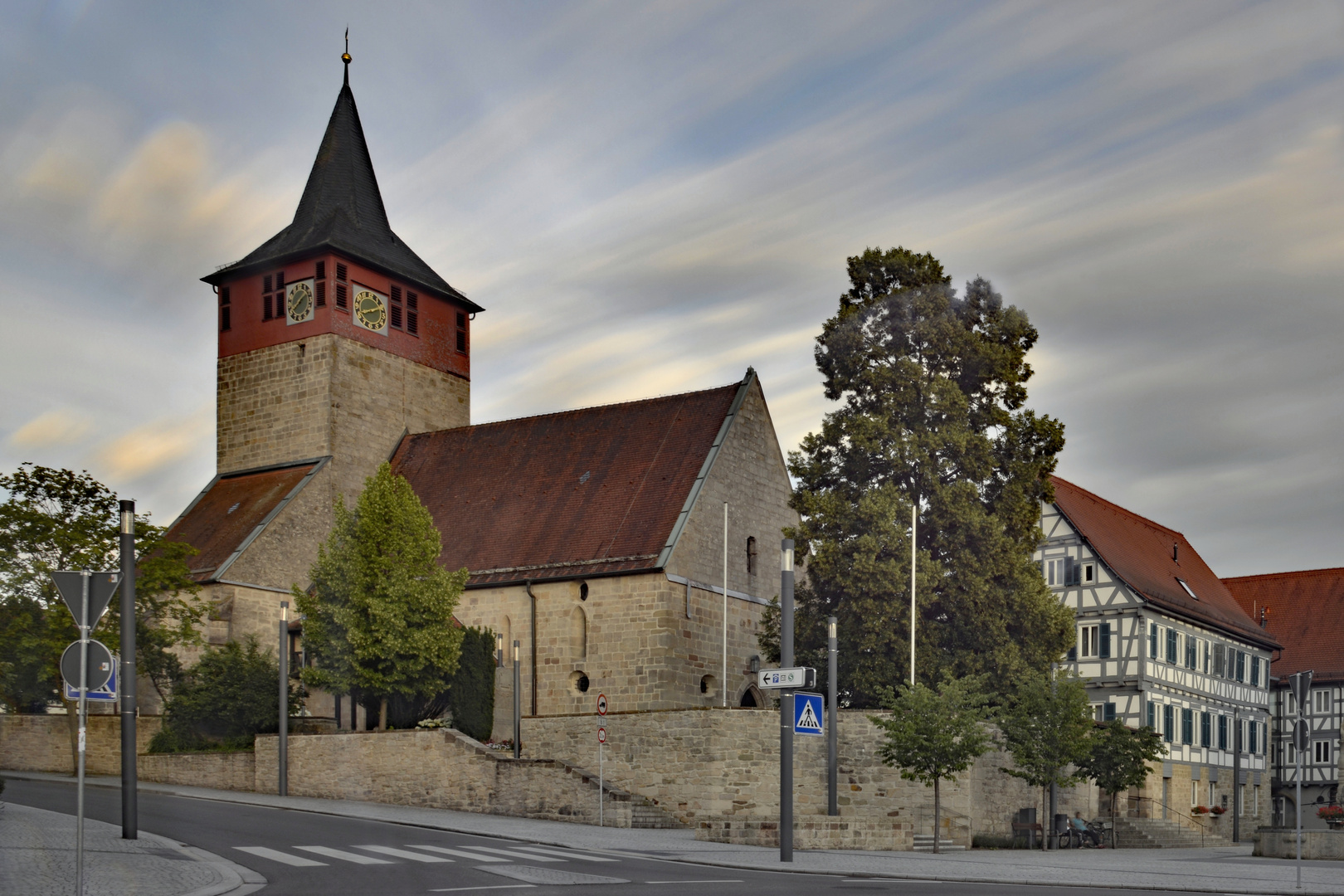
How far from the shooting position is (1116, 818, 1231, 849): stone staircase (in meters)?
34.9

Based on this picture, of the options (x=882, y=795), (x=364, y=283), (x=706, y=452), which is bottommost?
(x=882, y=795)

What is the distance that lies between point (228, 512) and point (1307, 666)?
129ft

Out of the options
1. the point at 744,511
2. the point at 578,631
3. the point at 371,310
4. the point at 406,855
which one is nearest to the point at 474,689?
the point at 578,631

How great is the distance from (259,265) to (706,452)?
17.0 m

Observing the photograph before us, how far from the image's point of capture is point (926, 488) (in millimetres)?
30109

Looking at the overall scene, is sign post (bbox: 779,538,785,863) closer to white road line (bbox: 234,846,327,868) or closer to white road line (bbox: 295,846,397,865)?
white road line (bbox: 295,846,397,865)

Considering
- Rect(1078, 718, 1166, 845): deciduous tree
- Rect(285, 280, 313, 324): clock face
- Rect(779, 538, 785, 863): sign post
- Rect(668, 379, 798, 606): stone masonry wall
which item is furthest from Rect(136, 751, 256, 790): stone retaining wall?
Rect(1078, 718, 1166, 845): deciduous tree

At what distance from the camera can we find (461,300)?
1844 inches

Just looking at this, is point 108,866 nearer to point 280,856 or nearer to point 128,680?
point 280,856

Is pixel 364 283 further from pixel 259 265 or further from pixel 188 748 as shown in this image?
pixel 188 748

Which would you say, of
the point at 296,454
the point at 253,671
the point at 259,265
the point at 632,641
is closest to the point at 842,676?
the point at 632,641

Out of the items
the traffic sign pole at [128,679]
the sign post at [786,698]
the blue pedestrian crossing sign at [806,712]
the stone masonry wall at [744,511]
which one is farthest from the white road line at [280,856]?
the stone masonry wall at [744,511]

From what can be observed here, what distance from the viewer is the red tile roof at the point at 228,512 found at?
38.4m

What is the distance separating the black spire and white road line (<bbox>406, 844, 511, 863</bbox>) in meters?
26.6
